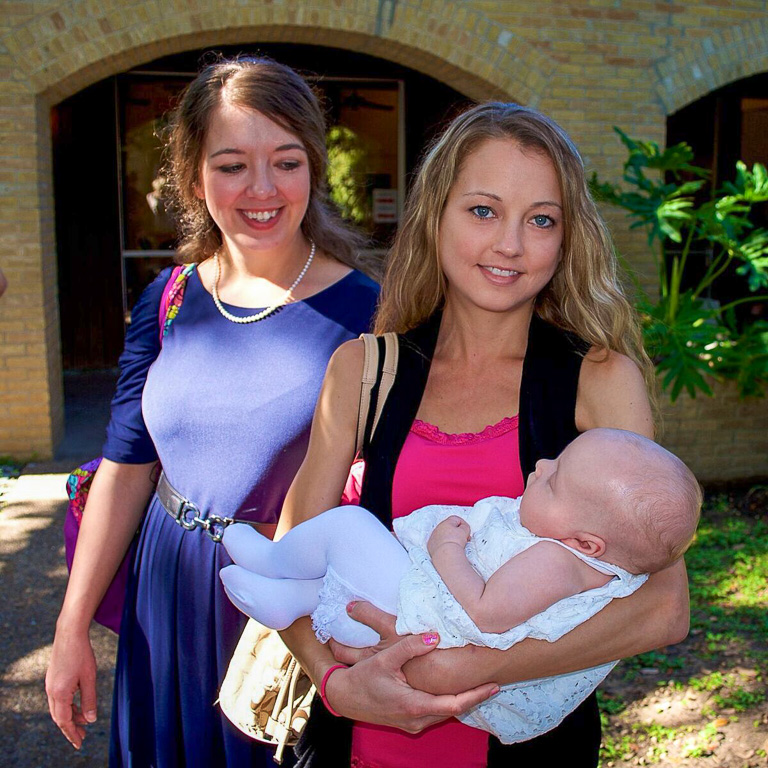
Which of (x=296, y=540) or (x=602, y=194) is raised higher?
(x=602, y=194)

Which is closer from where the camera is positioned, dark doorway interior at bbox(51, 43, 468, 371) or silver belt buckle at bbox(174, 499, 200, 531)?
silver belt buckle at bbox(174, 499, 200, 531)

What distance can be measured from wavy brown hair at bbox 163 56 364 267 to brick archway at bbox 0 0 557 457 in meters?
5.09

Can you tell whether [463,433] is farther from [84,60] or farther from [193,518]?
[84,60]

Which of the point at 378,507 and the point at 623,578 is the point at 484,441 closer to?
the point at 378,507

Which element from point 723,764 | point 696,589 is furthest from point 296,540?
point 696,589

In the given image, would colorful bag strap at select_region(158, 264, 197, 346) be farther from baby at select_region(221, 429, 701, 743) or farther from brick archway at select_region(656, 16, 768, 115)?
brick archway at select_region(656, 16, 768, 115)

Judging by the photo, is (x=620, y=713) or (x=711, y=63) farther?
(x=711, y=63)

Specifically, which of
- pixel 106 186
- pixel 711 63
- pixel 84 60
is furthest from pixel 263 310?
pixel 106 186

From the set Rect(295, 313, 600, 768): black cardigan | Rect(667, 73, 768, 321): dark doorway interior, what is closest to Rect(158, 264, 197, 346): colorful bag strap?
Rect(295, 313, 600, 768): black cardigan

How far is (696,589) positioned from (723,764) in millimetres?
1884

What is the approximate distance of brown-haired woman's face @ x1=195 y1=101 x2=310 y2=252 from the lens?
2283 mm

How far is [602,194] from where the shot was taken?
695cm

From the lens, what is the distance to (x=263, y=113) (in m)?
2.29

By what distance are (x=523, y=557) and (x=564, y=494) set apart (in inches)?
5.5
